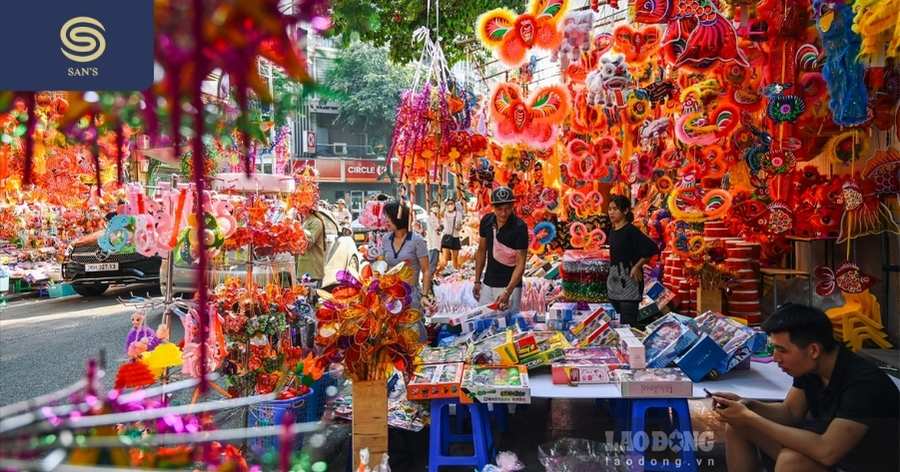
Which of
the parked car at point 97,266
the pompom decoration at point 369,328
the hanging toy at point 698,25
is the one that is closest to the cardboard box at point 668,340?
the pompom decoration at point 369,328

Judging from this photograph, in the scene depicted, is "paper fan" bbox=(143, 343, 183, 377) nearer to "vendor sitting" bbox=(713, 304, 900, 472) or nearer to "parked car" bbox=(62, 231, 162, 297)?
"vendor sitting" bbox=(713, 304, 900, 472)

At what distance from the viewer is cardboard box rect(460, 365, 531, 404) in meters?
2.95

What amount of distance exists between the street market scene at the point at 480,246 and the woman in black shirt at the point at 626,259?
2 centimetres

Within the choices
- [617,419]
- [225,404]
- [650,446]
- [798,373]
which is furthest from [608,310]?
[225,404]

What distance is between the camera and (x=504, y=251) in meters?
4.77

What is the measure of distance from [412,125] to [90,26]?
5.00 metres

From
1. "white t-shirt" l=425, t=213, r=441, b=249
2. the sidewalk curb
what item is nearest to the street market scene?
"white t-shirt" l=425, t=213, r=441, b=249

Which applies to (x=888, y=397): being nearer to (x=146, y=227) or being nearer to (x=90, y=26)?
(x=90, y=26)

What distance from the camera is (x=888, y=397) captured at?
7.02 ft

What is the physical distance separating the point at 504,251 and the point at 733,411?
244 cm

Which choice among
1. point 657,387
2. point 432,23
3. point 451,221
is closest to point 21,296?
point 451,221

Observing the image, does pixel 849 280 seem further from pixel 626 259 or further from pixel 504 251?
pixel 504 251

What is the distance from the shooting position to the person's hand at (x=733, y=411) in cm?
247

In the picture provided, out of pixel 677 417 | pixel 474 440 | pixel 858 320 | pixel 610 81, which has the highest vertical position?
pixel 610 81
